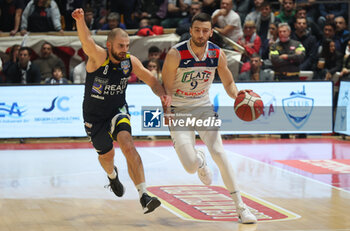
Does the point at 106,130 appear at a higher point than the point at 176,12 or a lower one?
lower

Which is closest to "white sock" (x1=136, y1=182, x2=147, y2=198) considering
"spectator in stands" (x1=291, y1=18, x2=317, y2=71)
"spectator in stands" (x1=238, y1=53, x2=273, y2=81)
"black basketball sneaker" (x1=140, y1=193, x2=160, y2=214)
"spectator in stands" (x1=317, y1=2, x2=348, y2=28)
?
"black basketball sneaker" (x1=140, y1=193, x2=160, y2=214)

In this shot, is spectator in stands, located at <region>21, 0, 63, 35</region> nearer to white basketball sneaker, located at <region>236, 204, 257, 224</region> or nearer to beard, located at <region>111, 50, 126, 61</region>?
beard, located at <region>111, 50, 126, 61</region>

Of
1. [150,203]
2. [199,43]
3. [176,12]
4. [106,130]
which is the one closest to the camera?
[150,203]

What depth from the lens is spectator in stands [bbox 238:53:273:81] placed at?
16.6 m

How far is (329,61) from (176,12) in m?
4.42

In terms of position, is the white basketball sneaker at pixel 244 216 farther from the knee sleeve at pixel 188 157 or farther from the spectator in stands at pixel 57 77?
the spectator in stands at pixel 57 77

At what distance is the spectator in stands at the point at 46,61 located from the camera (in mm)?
16578

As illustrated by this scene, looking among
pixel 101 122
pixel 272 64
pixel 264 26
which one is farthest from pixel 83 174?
pixel 264 26

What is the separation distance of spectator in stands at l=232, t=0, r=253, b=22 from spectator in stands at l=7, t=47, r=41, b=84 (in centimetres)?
586

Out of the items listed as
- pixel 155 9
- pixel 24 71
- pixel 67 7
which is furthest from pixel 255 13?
pixel 24 71

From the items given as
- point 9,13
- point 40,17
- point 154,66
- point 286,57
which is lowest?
point 154,66

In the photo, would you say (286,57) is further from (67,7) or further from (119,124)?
(119,124)

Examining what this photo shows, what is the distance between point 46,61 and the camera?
1666cm

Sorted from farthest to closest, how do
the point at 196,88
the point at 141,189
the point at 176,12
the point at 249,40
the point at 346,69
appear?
the point at 176,12
the point at 249,40
the point at 346,69
the point at 196,88
the point at 141,189
